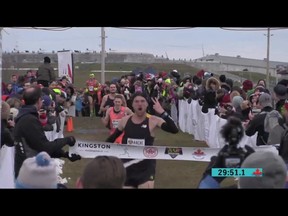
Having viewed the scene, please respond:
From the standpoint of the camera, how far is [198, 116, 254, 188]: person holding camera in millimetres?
3434

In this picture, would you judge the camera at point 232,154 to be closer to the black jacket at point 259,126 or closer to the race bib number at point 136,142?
the race bib number at point 136,142

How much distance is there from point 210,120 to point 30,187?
888 cm

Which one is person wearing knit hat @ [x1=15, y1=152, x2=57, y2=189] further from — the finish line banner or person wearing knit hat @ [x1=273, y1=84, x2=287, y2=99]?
person wearing knit hat @ [x1=273, y1=84, x2=287, y2=99]

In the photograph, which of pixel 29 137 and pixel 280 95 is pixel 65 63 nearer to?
pixel 280 95

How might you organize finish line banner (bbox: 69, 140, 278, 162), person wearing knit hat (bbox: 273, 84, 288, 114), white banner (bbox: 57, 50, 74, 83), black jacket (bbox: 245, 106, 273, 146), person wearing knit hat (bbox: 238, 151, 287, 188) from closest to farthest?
person wearing knit hat (bbox: 238, 151, 287, 188) < finish line banner (bbox: 69, 140, 278, 162) < black jacket (bbox: 245, 106, 273, 146) < person wearing knit hat (bbox: 273, 84, 288, 114) < white banner (bbox: 57, 50, 74, 83)

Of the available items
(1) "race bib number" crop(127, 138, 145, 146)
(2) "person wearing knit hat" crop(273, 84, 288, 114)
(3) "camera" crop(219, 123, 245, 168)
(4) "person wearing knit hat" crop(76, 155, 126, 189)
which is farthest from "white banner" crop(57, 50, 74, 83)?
(4) "person wearing knit hat" crop(76, 155, 126, 189)

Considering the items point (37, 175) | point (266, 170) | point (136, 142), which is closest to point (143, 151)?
point (136, 142)

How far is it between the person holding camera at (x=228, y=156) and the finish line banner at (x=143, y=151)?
2.12 metres

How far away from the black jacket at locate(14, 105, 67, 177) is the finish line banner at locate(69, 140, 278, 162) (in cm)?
127

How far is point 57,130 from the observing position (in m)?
10.2

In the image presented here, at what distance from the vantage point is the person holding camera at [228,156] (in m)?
3.43

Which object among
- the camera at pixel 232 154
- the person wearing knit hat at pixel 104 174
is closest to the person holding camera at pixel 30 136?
the camera at pixel 232 154
